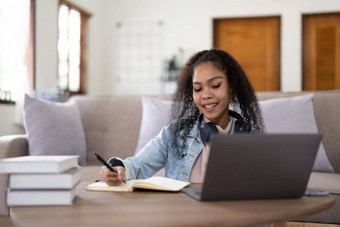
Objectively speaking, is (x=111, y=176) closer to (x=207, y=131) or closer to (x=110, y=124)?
(x=207, y=131)

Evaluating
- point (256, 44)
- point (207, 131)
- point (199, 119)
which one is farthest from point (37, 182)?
point (256, 44)

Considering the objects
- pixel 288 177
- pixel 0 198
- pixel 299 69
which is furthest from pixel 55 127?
pixel 299 69

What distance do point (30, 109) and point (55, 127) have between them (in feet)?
0.53

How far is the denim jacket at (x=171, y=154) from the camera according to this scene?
1.33 meters

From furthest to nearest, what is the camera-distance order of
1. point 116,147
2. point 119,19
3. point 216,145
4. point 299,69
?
point 119,19 → point 299,69 → point 116,147 → point 216,145

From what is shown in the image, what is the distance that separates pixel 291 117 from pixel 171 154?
105 centimetres

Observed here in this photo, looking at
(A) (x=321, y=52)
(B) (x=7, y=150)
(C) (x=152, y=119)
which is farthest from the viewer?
(A) (x=321, y=52)

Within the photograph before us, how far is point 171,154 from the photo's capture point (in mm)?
1396

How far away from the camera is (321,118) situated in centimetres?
230

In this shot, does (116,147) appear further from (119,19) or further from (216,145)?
(119,19)

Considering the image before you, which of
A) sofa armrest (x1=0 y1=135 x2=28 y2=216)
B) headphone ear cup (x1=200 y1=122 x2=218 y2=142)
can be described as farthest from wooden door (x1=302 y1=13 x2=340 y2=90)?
headphone ear cup (x1=200 y1=122 x2=218 y2=142)

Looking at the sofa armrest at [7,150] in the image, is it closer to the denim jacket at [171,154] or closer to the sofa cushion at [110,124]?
the sofa cushion at [110,124]

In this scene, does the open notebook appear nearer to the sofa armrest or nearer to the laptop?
the laptop

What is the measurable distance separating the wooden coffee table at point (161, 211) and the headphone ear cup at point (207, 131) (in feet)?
1.00
